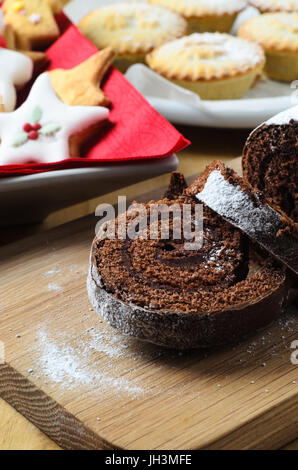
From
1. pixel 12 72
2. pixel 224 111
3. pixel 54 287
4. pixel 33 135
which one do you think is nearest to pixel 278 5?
pixel 224 111

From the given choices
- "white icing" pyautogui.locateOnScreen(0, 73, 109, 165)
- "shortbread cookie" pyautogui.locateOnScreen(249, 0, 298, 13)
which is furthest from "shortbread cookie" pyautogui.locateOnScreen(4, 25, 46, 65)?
"shortbread cookie" pyautogui.locateOnScreen(249, 0, 298, 13)

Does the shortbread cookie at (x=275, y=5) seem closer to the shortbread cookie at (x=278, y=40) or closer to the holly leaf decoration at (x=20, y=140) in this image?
the shortbread cookie at (x=278, y=40)

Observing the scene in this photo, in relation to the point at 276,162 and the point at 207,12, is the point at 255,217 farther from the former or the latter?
the point at 207,12

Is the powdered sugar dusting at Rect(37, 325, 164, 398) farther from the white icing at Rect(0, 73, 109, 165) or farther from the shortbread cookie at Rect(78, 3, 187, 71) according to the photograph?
the shortbread cookie at Rect(78, 3, 187, 71)

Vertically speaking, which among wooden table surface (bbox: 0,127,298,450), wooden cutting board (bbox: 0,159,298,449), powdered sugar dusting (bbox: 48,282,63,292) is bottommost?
wooden table surface (bbox: 0,127,298,450)

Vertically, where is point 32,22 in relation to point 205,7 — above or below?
above

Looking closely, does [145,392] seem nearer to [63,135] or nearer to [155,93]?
[63,135]
